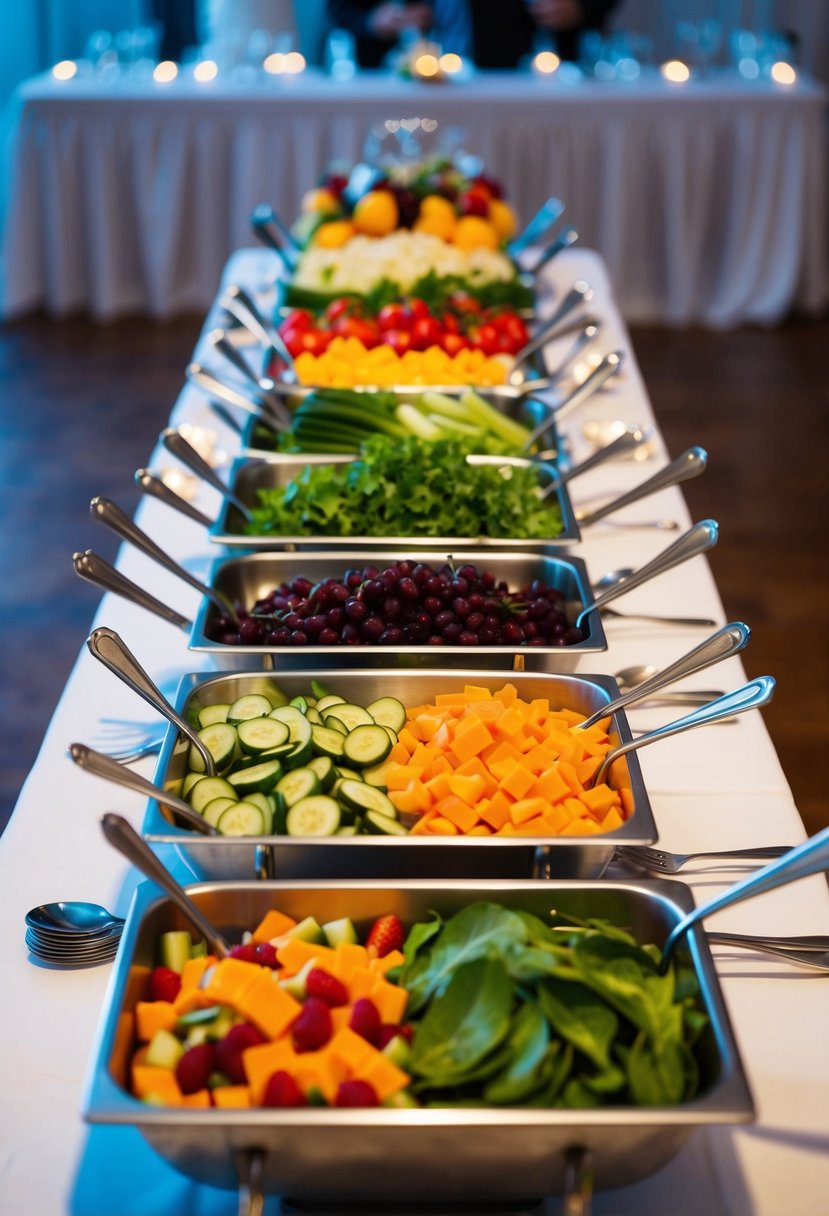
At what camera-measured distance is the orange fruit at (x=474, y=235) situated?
2.88 meters

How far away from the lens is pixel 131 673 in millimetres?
1140

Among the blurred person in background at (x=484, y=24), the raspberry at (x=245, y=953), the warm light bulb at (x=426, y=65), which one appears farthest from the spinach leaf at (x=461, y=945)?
the blurred person in background at (x=484, y=24)

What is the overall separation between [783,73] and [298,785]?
4.40 metres

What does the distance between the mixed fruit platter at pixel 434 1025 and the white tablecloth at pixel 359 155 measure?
394cm

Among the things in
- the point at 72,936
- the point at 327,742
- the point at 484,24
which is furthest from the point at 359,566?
the point at 484,24

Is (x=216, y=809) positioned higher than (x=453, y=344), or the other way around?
(x=453, y=344)

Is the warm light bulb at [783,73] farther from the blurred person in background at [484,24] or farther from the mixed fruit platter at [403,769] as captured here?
the mixed fruit platter at [403,769]

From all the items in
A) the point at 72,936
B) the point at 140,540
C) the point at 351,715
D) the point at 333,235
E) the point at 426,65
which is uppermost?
the point at 426,65

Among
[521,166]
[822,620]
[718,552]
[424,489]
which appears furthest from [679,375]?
[424,489]

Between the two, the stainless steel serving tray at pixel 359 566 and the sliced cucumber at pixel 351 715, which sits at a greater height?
the stainless steel serving tray at pixel 359 566

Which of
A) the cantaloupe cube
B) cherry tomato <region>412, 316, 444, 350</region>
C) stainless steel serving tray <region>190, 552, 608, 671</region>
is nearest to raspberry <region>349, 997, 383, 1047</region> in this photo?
the cantaloupe cube

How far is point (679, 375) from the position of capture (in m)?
4.28

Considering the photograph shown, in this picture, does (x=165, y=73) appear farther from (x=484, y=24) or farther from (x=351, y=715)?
(x=351, y=715)

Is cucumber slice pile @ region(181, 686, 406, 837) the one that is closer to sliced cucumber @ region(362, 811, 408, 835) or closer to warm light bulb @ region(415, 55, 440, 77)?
sliced cucumber @ region(362, 811, 408, 835)
